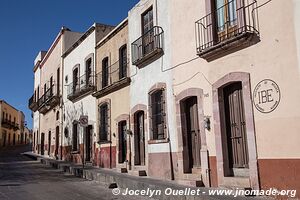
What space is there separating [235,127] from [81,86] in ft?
43.3

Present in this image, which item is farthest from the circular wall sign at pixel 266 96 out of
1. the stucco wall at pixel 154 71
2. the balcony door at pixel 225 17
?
the stucco wall at pixel 154 71

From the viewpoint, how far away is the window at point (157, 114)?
12391 millimetres

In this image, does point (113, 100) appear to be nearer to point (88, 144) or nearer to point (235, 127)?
point (88, 144)

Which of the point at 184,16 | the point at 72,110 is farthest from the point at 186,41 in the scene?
the point at 72,110

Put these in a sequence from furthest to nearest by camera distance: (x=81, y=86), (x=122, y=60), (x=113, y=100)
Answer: (x=81, y=86) → (x=113, y=100) → (x=122, y=60)

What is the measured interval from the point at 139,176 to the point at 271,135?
6.34 metres

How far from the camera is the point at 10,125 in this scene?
60.0 metres

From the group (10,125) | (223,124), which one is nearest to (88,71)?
(223,124)

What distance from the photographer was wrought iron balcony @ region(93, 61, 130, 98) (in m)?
15.4

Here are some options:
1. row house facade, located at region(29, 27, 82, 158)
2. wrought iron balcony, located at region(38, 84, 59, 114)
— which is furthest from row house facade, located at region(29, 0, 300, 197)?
wrought iron balcony, located at region(38, 84, 59, 114)

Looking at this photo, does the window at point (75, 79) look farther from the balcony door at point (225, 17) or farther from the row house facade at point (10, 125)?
the row house facade at point (10, 125)

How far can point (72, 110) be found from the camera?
74.2 ft

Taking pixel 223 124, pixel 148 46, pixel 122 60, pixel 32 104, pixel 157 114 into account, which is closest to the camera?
pixel 223 124

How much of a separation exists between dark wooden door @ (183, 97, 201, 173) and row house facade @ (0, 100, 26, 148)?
48541 millimetres
